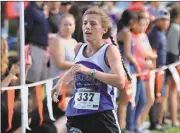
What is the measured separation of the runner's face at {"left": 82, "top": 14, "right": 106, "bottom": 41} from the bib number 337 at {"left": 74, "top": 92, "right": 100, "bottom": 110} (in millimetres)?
432

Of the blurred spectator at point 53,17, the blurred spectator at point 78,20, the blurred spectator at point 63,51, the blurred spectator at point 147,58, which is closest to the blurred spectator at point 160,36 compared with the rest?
the blurred spectator at point 147,58

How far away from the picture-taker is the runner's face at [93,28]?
4854mm

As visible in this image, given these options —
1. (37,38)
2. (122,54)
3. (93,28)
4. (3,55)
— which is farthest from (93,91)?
(37,38)

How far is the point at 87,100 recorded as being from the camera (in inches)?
192

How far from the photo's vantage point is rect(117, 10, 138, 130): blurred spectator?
25.6ft

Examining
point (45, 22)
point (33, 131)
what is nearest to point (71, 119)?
point (33, 131)

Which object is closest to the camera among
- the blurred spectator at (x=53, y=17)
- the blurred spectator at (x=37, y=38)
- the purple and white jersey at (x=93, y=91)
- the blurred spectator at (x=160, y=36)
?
the purple and white jersey at (x=93, y=91)

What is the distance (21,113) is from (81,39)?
1.77 meters

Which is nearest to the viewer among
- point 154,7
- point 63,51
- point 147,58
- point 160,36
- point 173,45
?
point 63,51

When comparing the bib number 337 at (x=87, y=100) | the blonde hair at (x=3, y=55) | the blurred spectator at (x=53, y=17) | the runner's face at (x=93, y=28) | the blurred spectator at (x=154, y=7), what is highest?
the blurred spectator at (x=154, y=7)

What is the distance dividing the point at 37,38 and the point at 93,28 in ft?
10.5

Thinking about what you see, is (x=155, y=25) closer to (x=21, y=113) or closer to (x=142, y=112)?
(x=142, y=112)

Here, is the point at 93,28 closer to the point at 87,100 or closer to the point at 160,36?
the point at 87,100

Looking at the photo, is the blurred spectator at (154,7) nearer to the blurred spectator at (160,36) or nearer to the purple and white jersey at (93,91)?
the blurred spectator at (160,36)
